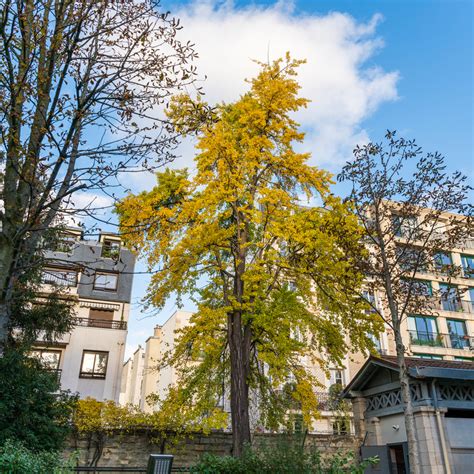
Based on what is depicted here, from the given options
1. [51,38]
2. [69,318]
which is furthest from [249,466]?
[69,318]

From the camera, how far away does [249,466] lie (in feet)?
25.8

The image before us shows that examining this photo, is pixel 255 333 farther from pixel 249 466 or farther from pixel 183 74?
pixel 183 74

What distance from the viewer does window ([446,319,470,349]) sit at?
1280 inches

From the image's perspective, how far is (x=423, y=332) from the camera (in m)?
32.3

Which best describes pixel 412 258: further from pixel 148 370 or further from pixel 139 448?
pixel 148 370

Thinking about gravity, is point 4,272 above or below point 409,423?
above

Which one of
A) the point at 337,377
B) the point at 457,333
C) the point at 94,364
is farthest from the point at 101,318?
the point at 457,333

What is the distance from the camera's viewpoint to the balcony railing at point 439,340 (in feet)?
104

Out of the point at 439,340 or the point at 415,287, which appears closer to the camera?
the point at 415,287

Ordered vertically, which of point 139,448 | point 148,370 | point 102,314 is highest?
point 102,314

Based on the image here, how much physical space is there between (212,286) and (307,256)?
Answer: 3.74 m

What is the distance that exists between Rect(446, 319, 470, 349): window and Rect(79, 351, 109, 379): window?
24428 millimetres

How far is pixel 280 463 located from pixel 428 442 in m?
7.34

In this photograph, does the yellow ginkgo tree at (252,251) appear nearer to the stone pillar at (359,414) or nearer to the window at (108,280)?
the stone pillar at (359,414)
